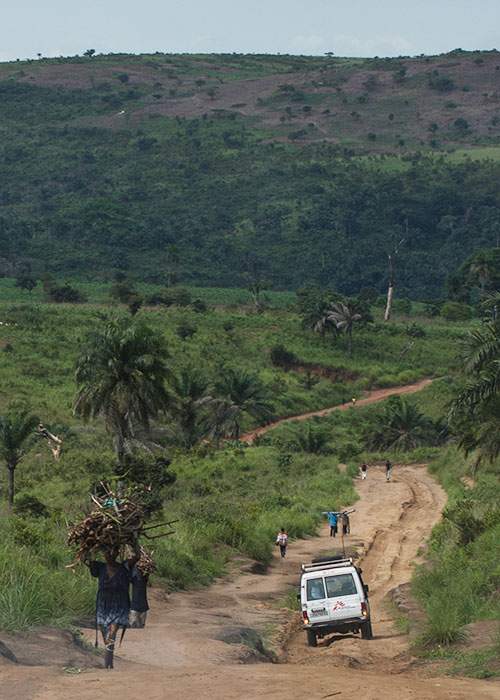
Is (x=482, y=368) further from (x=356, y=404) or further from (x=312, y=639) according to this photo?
(x=356, y=404)

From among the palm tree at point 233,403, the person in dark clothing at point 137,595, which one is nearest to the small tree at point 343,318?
the palm tree at point 233,403

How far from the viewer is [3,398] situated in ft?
238

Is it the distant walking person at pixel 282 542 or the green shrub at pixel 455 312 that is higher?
the green shrub at pixel 455 312

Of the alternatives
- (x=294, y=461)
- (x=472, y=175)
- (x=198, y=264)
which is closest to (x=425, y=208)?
(x=472, y=175)

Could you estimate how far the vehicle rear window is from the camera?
78.7 feet

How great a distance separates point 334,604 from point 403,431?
52564mm

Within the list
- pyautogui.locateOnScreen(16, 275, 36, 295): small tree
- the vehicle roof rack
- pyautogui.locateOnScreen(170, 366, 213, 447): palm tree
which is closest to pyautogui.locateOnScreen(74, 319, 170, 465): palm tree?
pyautogui.locateOnScreen(170, 366, 213, 447): palm tree

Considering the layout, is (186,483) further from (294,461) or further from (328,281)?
(328,281)

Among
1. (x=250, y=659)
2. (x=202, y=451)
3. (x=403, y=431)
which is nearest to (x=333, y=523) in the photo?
(x=250, y=659)

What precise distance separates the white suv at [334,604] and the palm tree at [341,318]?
3083 inches

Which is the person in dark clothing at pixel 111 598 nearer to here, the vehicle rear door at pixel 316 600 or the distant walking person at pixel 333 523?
the vehicle rear door at pixel 316 600

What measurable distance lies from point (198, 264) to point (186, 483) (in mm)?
114848

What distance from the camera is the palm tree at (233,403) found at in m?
70.2

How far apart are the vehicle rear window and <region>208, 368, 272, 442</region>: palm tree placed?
44741 millimetres
